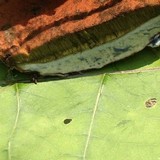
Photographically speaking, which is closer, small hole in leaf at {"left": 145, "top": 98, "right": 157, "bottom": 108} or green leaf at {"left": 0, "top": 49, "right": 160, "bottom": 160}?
green leaf at {"left": 0, "top": 49, "right": 160, "bottom": 160}

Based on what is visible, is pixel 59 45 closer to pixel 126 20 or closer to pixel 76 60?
pixel 76 60

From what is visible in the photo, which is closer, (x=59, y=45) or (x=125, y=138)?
(x=125, y=138)

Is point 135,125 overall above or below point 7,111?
below

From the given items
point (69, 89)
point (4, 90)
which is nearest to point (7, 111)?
point (4, 90)

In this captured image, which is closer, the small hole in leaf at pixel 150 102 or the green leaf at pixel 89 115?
the green leaf at pixel 89 115

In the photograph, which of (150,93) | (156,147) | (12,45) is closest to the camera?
(156,147)

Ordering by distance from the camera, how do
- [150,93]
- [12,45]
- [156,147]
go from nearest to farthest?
1. [156,147]
2. [150,93]
3. [12,45]

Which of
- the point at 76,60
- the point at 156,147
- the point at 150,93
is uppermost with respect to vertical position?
the point at 76,60

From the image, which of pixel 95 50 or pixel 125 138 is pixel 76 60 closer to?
pixel 95 50
